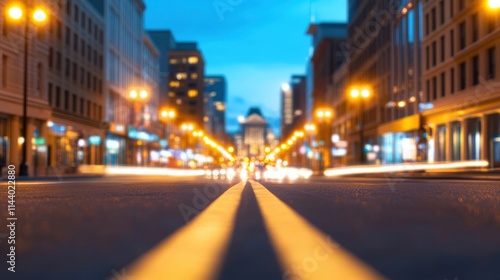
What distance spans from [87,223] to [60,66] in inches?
1968

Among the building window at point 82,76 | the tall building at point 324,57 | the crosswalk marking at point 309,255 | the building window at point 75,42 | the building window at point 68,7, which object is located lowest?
the crosswalk marking at point 309,255

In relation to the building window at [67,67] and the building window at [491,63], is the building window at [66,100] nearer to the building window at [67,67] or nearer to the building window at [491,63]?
the building window at [67,67]

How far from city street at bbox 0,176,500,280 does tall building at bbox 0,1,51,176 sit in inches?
1278

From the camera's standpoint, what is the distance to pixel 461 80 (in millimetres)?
48625

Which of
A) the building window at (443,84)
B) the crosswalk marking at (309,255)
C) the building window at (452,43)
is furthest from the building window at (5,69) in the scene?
the crosswalk marking at (309,255)

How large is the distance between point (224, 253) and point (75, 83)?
186 feet

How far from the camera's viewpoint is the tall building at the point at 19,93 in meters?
43.3

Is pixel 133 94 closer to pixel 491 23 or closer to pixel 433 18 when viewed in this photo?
pixel 433 18

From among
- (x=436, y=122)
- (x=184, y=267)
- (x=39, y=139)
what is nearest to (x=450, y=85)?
(x=436, y=122)

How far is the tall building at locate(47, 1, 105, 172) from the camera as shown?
54500 mm

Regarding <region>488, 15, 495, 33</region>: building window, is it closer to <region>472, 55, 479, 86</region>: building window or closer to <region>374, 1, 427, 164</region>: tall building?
<region>472, 55, 479, 86</region>: building window

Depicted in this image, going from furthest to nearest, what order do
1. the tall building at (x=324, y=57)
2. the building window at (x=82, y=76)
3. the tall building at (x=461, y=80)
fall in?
the tall building at (x=324, y=57), the building window at (x=82, y=76), the tall building at (x=461, y=80)

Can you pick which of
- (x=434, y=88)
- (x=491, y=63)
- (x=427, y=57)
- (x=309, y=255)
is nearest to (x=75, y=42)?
(x=427, y=57)

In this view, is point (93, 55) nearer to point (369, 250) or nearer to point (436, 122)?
point (436, 122)
